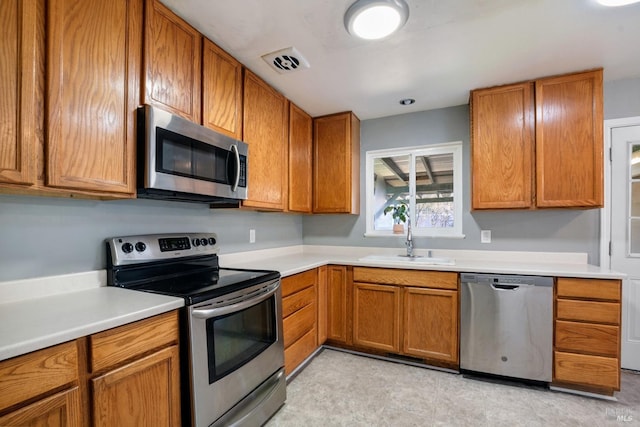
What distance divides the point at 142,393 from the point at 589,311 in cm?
264

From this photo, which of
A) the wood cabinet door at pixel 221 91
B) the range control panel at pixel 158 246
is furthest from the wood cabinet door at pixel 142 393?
the wood cabinet door at pixel 221 91

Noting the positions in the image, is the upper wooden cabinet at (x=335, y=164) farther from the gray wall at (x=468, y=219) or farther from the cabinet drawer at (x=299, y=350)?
the cabinet drawer at (x=299, y=350)

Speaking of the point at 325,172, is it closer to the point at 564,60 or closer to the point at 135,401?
the point at 564,60

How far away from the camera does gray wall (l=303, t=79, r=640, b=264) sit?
246 centimetres

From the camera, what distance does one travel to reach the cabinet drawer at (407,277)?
2.37 m

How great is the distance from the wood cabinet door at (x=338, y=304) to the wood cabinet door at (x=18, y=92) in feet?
7.16

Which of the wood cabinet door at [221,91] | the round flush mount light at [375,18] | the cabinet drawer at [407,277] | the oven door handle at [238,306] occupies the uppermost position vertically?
the round flush mount light at [375,18]

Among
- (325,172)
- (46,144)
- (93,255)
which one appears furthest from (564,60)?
(93,255)

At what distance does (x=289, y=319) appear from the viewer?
219 centimetres

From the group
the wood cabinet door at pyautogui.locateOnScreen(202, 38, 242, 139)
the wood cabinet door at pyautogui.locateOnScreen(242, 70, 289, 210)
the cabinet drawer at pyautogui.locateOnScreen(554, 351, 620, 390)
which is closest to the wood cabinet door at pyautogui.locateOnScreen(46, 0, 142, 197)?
the wood cabinet door at pyautogui.locateOnScreen(202, 38, 242, 139)

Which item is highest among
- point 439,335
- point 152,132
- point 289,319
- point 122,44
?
point 122,44

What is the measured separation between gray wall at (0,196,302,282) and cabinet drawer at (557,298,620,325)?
8.57ft

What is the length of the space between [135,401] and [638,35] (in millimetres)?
3274

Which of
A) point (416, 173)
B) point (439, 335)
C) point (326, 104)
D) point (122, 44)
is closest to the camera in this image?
point (122, 44)
